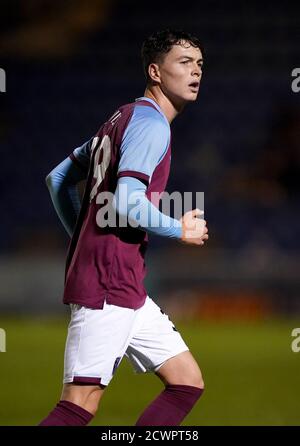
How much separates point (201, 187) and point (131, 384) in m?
8.44

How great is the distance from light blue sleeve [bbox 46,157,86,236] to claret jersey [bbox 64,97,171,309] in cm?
37

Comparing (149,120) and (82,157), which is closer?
(149,120)

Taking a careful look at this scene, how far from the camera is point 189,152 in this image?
16750 millimetres

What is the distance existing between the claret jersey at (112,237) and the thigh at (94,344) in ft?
0.14

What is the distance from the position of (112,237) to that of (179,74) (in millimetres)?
721

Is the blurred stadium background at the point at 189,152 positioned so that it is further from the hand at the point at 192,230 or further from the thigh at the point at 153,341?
the hand at the point at 192,230

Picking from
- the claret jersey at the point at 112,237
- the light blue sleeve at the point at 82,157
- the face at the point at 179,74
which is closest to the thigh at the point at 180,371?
the claret jersey at the point at 112,237

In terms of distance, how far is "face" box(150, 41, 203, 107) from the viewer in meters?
3.88

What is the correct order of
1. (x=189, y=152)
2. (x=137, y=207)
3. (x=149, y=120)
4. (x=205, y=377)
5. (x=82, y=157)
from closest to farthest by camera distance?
(x=137, y=207) < (x=149, y=120) < (x=82, y=157) < (x=205, y=377) < (x=189, y=152)

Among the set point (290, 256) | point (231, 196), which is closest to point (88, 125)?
point (231, 196)

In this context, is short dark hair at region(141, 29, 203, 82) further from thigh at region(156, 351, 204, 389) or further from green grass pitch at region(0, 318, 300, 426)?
green grass pitch at region(0, 318, 300, 426)

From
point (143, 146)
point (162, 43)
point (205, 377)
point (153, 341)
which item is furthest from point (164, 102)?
point (205, 377)

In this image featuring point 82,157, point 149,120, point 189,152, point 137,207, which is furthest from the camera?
point 189,152

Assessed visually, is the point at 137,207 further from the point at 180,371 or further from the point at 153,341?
the point at 180,371
